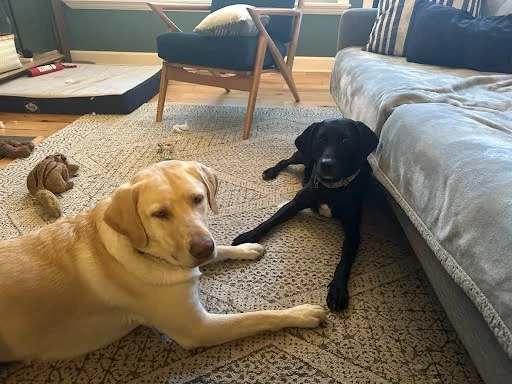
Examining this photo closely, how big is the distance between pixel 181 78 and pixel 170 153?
665 mm

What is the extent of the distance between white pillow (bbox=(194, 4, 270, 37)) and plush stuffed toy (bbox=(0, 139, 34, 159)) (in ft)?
4.12

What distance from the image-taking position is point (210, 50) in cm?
248

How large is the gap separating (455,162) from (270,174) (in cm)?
116

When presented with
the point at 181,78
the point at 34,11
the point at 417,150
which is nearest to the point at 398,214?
the point at 417,150

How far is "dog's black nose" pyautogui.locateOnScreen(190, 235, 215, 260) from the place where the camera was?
939 mm

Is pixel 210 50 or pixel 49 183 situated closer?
pixel 49 183

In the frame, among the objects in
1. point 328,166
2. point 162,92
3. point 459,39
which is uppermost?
point 459,39

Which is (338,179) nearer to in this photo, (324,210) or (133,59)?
(324,210)

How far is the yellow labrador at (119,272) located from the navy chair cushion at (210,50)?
156 centimetres

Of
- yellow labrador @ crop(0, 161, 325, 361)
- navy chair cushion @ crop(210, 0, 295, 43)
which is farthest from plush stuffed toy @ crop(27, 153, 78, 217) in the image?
navy chair cushion @ crop(210, 0, 295, 43)

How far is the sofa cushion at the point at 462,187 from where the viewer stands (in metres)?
0.77

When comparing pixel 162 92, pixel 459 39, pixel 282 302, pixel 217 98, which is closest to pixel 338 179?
pixel 282 302

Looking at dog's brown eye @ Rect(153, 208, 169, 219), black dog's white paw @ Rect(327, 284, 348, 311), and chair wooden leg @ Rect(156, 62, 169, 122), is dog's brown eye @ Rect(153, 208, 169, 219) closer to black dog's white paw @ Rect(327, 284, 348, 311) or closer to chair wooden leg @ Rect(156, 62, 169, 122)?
black dog's white paw @ Rect(327, 284, 348, 311)

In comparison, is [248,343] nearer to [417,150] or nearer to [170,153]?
[417,150]
